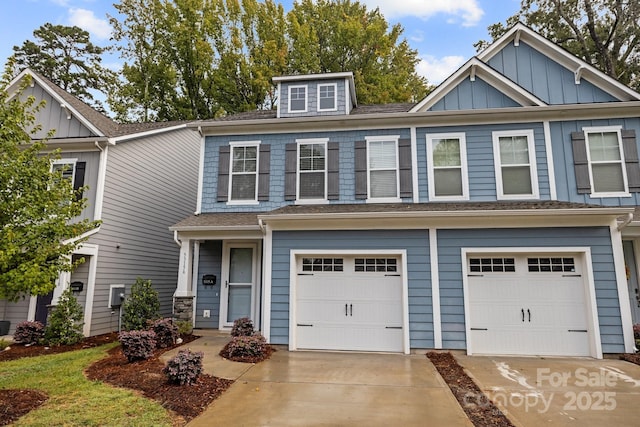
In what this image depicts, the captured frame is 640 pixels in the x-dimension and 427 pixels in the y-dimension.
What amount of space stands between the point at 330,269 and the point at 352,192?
Result: 7.37 feet

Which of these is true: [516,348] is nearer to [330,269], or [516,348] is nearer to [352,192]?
[330,269]

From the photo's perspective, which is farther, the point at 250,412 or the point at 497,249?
the point at 497,249

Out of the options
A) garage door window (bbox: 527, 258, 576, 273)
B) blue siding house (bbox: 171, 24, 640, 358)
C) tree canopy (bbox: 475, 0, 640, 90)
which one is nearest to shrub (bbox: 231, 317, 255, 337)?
blue siding house (bbox: 171, 24, 640, 358)

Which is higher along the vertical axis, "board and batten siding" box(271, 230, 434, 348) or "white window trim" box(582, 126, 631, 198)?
"white window trim" box(582, 126, 631, 198)

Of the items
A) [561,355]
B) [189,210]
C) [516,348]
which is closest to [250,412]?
[516,348]

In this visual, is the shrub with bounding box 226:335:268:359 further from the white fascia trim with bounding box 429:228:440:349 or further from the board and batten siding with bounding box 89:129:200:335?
the board and batten siding with bounding box 89:129:200:335

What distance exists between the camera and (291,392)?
522cm

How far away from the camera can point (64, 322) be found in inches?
333

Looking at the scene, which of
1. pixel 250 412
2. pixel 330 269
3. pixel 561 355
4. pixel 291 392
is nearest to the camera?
pixel 250 412

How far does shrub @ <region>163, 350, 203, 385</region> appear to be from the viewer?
5.27m

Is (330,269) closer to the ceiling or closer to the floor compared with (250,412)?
closer to the ceiling

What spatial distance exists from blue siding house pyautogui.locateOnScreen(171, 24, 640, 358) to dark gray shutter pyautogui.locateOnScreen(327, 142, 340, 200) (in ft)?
0.09

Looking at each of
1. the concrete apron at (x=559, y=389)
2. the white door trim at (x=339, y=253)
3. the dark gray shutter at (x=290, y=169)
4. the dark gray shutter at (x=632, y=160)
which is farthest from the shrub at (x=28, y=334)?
the dark gray shutter at (x=632, y=160)

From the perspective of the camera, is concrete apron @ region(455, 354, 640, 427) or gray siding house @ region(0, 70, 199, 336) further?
gray siding house @ region(0, 70, 199, 336)
